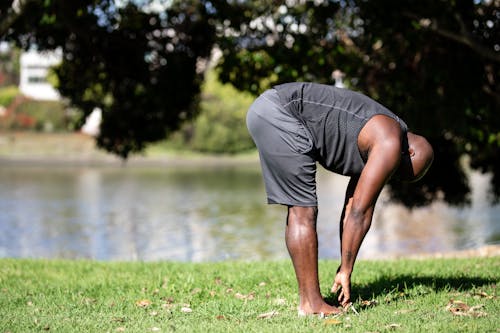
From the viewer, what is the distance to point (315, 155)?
5383mm

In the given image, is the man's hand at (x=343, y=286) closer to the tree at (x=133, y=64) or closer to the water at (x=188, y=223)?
the water at (x=188, y=223)

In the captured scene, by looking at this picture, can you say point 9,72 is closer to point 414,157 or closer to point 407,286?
point 407,286

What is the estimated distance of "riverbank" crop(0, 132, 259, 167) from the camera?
61219 millimetres

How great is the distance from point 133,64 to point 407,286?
33.0ft

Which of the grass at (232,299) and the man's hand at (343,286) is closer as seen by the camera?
the grass at (232,299)

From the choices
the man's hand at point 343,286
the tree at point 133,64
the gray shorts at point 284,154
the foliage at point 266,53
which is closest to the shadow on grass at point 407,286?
the man's hand at point 343,286

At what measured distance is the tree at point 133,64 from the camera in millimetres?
14680

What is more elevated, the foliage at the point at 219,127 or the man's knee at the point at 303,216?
the man's knee at the point at 303,216

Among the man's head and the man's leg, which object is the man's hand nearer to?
the man's leg

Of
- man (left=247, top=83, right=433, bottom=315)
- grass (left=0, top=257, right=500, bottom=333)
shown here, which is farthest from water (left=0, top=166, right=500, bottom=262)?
man (left=247, top=83, right=433, bottom=315)

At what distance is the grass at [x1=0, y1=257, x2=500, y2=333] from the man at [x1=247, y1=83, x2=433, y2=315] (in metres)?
0.43

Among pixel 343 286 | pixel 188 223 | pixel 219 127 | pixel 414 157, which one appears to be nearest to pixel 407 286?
pixel 343 286

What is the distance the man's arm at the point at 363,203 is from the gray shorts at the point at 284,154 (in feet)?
0.96

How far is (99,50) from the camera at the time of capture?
15211 millimetres
